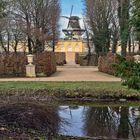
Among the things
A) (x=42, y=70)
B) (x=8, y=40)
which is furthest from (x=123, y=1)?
(x=8, y=40)

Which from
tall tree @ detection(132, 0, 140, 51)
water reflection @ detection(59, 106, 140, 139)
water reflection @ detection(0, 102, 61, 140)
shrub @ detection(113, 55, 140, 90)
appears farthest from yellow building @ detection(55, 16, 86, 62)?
tall tree @ detection(132, 0, 140, 51)

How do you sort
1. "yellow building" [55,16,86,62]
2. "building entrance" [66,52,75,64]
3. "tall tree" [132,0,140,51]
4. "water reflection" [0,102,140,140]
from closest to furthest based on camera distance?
"tall tree" [132,0,140,51] < "water reflection" [0,102,140,140] < "building entrance" [66,52,75,64] < "yellow building" [55,16,86,62]

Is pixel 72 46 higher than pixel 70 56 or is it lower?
higher

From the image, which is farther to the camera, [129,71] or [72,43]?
[72,43]

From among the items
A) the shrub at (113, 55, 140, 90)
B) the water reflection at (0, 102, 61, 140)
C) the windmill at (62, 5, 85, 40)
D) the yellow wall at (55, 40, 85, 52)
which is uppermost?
the windmill at (62, 5, 85, 40)

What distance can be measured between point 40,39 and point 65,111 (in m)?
31.4

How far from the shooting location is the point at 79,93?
59.5ft

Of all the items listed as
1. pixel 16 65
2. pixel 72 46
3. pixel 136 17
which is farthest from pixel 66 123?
pixel 72 46

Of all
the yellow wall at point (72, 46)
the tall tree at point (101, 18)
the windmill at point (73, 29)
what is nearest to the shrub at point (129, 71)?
the tall tree at point (101, 18)

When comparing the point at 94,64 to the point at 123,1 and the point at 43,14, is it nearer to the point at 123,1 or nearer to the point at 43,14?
the point at 43,14

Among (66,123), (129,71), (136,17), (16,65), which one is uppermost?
(136,17)

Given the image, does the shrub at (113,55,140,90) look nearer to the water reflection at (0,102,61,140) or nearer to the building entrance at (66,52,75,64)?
the water reflection at (0,102,61,140)

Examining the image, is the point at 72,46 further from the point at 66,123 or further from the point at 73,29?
the point at 66,123

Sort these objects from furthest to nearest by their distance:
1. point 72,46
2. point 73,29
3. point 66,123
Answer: point 73,29
point 72,46
point 66,123
